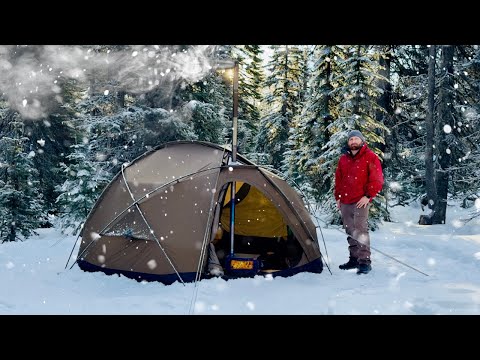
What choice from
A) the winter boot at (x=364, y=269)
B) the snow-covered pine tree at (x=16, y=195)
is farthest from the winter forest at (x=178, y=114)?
the winter boot at (x=364, y=269)

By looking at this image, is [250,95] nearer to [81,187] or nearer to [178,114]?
[178,114]

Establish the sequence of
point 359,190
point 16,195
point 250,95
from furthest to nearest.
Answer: point 250,95
point 16,195
point 359,190

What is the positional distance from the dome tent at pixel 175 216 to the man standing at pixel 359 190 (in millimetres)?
603

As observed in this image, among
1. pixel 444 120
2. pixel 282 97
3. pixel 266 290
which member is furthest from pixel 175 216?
pixel 282 97

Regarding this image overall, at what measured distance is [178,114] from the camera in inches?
481

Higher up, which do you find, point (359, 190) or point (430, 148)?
point (430, 148)

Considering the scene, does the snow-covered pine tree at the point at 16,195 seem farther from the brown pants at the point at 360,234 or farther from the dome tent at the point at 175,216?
the brown pants at the point at 360,234

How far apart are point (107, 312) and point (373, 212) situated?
8.65 meters

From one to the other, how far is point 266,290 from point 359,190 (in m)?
2.20

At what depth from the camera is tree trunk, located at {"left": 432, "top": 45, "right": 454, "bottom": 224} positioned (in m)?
13.7
